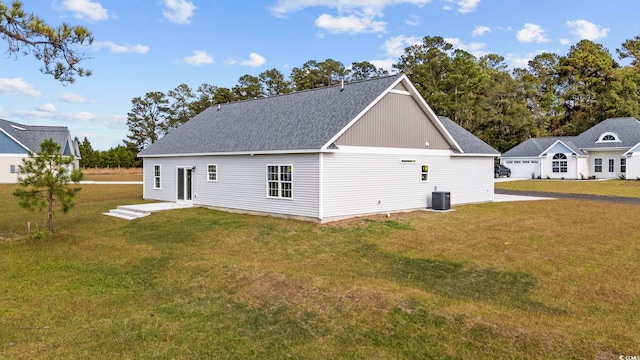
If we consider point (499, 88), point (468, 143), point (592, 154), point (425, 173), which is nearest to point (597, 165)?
point (592, 154)

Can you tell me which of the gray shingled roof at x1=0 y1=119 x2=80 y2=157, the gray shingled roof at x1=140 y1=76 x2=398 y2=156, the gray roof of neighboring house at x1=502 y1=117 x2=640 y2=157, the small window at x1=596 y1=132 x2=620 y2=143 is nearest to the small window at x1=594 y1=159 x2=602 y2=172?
the gray roof of neighboring house at x1=502 y1=117 x2=640 y2=157

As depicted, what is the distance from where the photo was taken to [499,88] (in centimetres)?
5356

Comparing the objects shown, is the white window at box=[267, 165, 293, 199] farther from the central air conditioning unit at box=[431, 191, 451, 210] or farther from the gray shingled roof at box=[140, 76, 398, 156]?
the central air conditioning unit at box=[431, 191, 451, 210]

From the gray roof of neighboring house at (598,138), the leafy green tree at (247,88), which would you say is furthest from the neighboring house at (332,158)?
the leafy green tree at (247,88)

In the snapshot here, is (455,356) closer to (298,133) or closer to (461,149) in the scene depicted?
(298,133)

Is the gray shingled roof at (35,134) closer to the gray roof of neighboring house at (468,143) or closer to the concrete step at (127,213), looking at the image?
the concrete step at (127,213)

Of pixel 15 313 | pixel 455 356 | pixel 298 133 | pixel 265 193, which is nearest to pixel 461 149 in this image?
pixel 298 133

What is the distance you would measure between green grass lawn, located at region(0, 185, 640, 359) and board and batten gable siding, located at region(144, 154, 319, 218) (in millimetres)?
1656

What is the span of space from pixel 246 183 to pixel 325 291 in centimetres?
1088

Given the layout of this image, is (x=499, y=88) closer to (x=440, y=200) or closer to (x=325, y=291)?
Result: (x=440, y=200)

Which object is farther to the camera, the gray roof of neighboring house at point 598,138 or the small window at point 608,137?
the small window at point 608,137

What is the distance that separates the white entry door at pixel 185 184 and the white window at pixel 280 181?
6.04 metres

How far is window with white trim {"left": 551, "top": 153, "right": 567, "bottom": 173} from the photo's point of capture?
4203cm

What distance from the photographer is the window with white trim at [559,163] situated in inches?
1655
